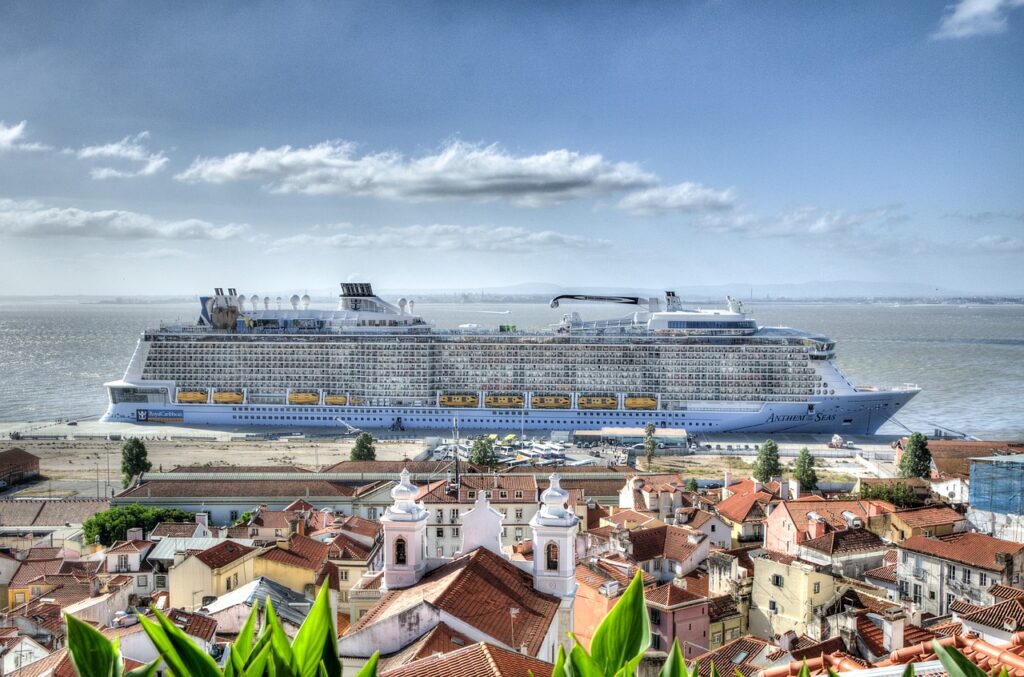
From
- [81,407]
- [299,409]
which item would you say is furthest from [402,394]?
[81,407]

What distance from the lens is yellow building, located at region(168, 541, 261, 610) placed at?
25391 mm

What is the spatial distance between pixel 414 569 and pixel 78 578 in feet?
48.6

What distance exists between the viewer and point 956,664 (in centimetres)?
366

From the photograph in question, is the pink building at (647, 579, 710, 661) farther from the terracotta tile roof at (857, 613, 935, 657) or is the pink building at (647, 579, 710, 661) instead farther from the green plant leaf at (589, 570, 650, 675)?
the green plant leaf at (589, 570, 650, 675)

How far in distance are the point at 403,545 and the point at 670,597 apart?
8.10 metres

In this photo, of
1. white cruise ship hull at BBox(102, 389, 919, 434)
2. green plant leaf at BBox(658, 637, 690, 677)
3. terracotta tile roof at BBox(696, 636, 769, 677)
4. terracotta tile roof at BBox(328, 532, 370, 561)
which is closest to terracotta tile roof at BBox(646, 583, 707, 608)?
terracotta tile roof at BBox(696, 636, 769, 677)

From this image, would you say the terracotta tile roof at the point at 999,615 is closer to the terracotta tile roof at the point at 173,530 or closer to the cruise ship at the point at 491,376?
the terracotta tile roof at the point at 173,530

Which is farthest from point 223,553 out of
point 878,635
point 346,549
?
point 878,635

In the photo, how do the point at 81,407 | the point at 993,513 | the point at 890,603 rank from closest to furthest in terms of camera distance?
the point at 890,603
the point at 993,513
the point at 81,407

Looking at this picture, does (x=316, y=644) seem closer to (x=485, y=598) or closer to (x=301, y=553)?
(x=485, y=598)

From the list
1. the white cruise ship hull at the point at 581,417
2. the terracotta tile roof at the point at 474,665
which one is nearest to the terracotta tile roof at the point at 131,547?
the terracotta tile roof at the point at 474,665

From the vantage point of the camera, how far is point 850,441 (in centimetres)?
6988

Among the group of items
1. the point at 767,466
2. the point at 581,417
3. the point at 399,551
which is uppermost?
the point at 399,551

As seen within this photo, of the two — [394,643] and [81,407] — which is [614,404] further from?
[394,643]
